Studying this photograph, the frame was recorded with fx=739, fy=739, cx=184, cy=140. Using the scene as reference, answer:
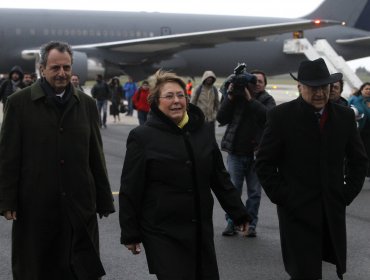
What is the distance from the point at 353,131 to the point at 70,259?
2.02 meters

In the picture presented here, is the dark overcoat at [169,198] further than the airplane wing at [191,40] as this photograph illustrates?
No

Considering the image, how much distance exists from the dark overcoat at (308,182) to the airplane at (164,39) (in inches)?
838

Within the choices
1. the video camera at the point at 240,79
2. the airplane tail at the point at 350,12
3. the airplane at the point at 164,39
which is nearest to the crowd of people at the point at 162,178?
the video camera at the point at 240,79

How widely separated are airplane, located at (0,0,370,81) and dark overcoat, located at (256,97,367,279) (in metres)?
21.3

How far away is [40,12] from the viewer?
28828 mm

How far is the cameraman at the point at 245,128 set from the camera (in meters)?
7.24

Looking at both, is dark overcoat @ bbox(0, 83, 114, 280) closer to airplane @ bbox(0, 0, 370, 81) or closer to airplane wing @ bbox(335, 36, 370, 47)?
airplane @ bbox(0, 0, 370, 81)

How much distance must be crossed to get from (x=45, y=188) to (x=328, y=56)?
20.1 m

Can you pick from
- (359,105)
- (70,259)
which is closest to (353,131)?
(70,259)

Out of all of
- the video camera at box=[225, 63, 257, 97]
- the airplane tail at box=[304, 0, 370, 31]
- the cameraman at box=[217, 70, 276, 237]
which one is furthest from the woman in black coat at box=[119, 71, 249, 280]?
the airplane tail at box=[304, 0, 370, 31]

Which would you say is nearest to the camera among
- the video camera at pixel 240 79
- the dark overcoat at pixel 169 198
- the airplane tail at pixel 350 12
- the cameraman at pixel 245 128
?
the dark overcoat at pixel 169 198

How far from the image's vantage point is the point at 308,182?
474 cm

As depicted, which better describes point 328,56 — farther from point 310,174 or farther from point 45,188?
point 45,188

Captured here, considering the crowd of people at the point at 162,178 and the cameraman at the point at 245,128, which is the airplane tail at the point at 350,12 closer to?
the cameraman at the point at 245,128
